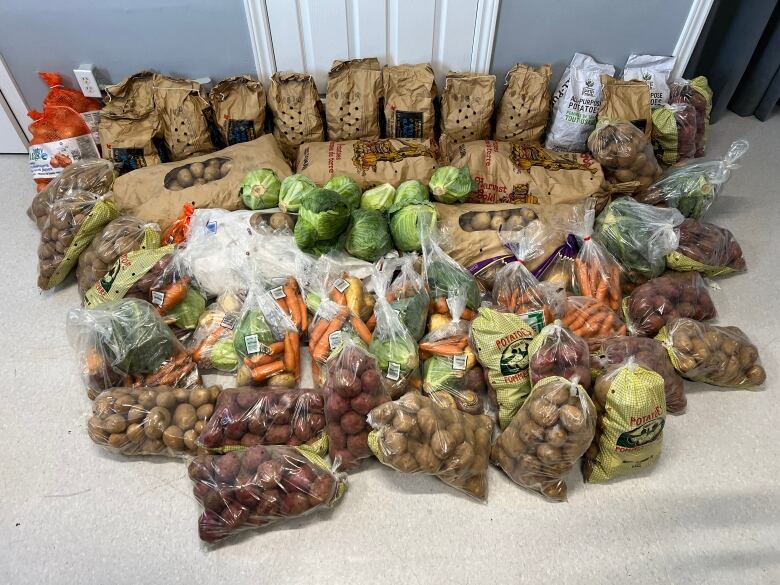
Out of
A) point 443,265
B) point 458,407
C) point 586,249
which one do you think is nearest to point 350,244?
point 443,265

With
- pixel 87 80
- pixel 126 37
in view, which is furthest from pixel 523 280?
pixel 87 80

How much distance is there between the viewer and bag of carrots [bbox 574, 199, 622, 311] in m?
1.61

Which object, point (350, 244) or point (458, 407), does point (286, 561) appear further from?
point (350, 244)

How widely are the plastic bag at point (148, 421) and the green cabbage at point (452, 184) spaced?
98 centimetres

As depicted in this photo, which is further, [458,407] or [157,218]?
[157,218]

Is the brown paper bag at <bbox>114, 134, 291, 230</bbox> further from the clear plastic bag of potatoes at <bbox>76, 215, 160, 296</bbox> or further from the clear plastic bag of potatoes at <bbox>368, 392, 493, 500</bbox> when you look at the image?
the clear plastic bag of potatoes at <bbox>368, 392, 493, 500</bbox>

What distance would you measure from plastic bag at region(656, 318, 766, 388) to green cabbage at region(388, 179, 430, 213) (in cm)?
84

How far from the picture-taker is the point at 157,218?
68.8 inches

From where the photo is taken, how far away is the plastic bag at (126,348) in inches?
54.4

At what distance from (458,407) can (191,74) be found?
1.65 metres

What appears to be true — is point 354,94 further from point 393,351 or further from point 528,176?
point 393,351

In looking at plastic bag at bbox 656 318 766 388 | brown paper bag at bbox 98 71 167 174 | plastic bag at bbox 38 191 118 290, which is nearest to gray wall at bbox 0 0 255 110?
brown paper bag at bbox 98 71 167 174

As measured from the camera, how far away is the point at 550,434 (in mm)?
1147

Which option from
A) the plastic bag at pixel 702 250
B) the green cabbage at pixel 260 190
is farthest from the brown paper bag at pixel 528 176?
the green cabbage at pixel 260 190
